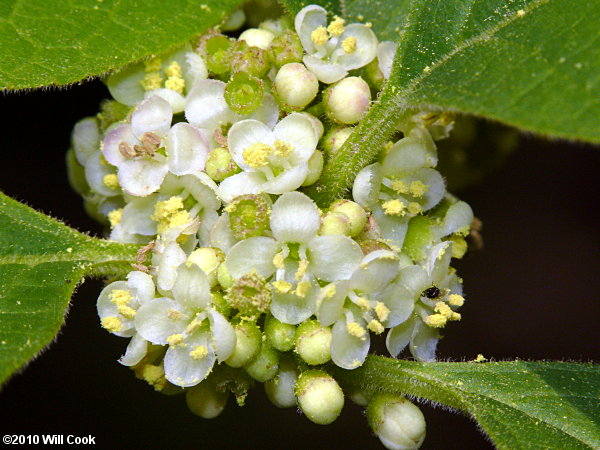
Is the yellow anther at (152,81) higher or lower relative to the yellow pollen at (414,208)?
lower

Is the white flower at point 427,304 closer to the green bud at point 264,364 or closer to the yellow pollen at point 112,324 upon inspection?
the green bud at point 264,364

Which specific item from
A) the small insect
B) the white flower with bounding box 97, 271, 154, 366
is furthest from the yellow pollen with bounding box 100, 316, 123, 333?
the small insect

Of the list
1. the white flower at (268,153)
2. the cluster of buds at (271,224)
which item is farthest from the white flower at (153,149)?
the white flower at (268,153)

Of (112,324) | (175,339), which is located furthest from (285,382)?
(112,324)

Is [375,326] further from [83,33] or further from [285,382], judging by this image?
[83,33]

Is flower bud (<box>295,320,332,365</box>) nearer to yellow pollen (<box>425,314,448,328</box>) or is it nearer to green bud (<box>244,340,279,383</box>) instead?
green bud (<box>244,340,279,383</box>)
